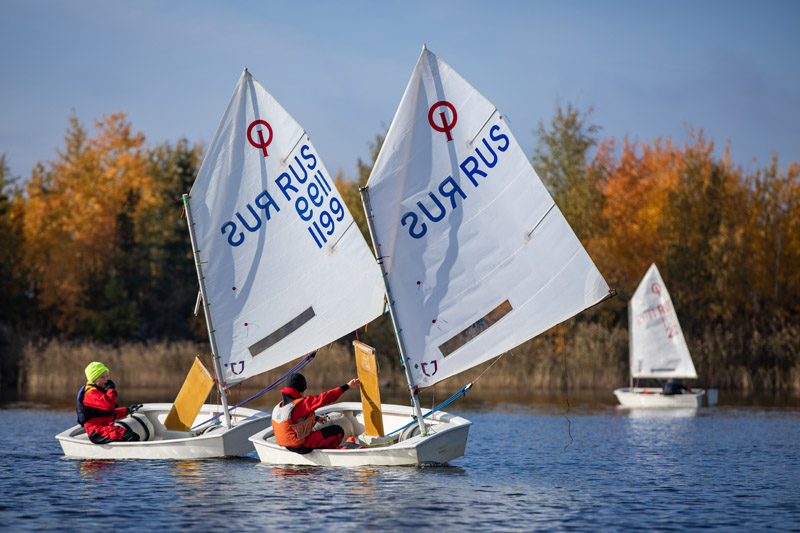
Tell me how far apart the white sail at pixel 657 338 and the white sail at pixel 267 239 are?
21850 millimetres

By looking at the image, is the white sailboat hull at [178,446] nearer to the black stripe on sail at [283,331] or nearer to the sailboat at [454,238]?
the black stripe on sail at [283,331]

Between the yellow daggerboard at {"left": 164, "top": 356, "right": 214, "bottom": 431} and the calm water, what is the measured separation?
42.5 inches

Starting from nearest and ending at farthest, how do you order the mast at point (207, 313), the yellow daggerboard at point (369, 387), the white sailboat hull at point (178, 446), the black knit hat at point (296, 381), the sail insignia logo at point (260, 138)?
the yellow daggerboard at point (369, 387)
the black knit hat at point (296, 381)
the white sailboat hull at point (178, 446)
the mast at point (207, 313)
the sail insignia logo at point (260, 138)

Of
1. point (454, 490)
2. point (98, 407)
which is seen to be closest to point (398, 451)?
point (454, 490)

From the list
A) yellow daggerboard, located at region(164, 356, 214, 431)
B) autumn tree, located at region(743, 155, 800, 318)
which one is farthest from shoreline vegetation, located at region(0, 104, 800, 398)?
yellow daggerboard, located at region(164, 356, 214, 431)

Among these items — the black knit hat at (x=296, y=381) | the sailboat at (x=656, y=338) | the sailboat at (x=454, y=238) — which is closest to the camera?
the sailboat at (x=454, y=238)

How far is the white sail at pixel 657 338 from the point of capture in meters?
36.6

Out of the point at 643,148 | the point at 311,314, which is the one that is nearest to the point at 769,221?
the point at 643,148

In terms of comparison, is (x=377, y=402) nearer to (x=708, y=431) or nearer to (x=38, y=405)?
(x=708, y=431)

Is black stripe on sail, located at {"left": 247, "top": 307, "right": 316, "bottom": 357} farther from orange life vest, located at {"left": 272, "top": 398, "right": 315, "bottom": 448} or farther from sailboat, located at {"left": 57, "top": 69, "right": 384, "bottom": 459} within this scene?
orange life vest, located at {"left": 272, "top": 398, "right": 315, "bottom": 448}

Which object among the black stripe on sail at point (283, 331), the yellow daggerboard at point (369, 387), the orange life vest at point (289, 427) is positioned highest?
the black stripe on sail at point (283, 331)

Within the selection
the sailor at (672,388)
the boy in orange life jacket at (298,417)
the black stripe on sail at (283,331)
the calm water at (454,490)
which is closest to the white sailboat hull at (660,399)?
the sailor at (672,388)

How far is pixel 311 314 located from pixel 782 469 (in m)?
8.86

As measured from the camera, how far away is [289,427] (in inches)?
617
